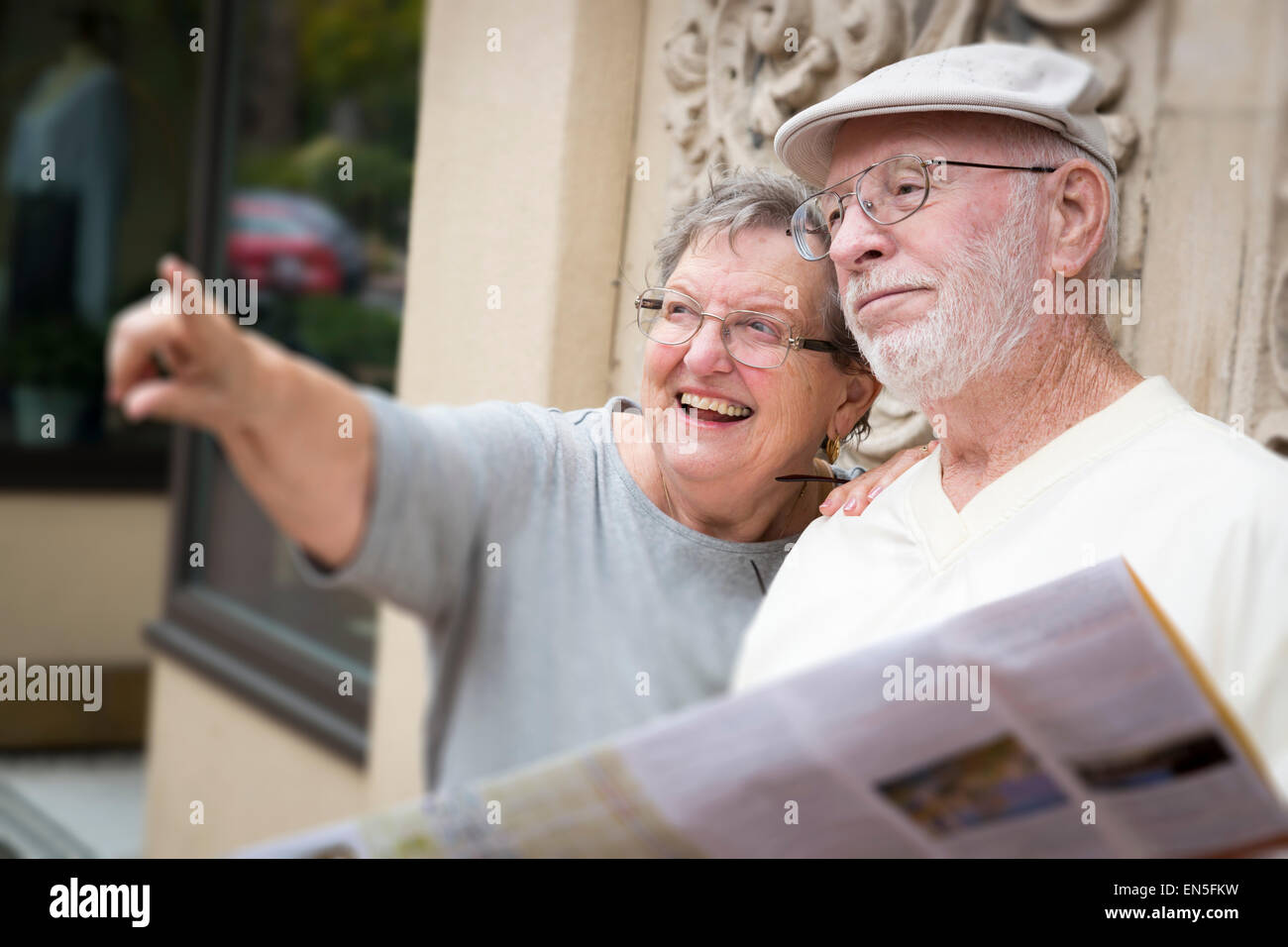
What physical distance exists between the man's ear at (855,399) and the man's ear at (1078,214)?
0.59ft

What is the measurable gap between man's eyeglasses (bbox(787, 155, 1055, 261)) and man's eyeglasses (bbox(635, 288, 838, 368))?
71 millimetres

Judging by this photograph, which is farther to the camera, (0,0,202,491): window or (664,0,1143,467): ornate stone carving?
(0,0,202,491): window

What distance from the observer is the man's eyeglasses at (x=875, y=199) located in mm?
985

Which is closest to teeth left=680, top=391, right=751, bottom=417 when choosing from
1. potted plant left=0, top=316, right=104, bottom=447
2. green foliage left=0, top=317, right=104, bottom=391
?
potted plant left=0, top=316, right=104, bottom=447

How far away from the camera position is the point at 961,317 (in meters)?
0.99

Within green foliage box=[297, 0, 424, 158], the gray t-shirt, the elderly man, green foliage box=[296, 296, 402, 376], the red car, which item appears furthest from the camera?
green foliage box=[297, 0, 424, 158]

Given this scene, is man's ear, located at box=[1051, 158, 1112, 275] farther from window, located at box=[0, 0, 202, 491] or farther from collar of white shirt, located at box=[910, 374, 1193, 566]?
window, located at box=[0, 0, 202, 491]

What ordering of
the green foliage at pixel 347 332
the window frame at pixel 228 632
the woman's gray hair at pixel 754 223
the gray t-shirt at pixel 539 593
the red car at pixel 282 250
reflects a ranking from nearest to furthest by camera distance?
the gray t-shirt at pixel 539 593 < the woman's gray hair at pixel 754 223 < the green foliage at pixel 347 332 < the window frame at pixel 228 632 < the red car at pixel 282 250

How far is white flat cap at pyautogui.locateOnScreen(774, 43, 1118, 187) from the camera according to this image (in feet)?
3.19

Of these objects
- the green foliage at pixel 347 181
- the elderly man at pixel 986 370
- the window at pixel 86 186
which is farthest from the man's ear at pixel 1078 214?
the window at pixel 86 186

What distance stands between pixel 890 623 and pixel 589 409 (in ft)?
0.91

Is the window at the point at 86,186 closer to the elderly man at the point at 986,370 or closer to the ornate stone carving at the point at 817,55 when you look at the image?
the ornate stone carving at the point at 817,55

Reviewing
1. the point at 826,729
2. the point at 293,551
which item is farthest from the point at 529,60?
the point at 826,729
